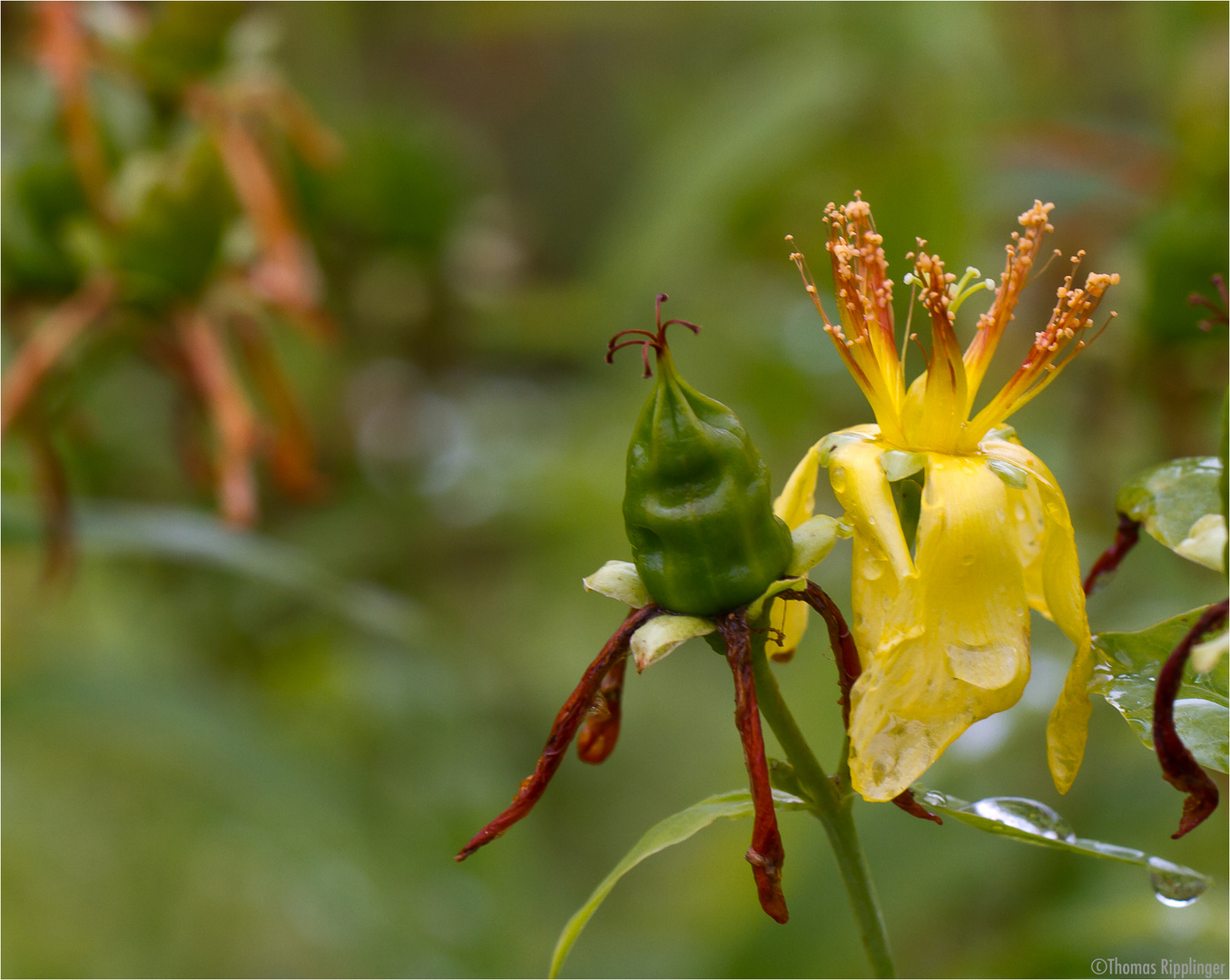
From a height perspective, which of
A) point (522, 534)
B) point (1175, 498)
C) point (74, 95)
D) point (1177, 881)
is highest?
point (74, 95)

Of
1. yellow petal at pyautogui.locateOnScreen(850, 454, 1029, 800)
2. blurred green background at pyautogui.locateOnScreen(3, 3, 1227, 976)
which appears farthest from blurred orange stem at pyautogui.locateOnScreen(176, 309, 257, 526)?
yellow petal at pyautogui.locateOnScreen(850, 454, 1029, 800)

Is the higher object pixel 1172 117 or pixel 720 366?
pixel 1172 117

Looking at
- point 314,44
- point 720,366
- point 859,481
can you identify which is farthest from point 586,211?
point 859,481

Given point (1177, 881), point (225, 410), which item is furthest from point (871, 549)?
point (225, 410)

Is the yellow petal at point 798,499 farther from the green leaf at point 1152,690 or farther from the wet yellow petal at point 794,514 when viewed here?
the green leaf at point 1152,690

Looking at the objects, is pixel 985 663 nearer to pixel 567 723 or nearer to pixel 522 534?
pixel 567 723

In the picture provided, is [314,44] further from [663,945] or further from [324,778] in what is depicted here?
[663,945]

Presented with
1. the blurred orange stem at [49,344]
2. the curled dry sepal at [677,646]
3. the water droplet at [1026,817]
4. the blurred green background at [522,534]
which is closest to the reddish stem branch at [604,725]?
the curled dry sepal at [677,646]
